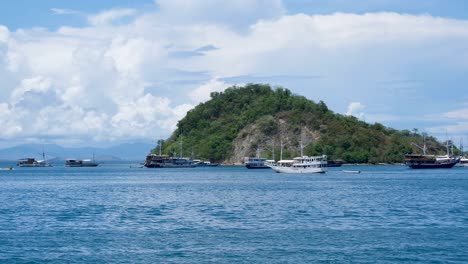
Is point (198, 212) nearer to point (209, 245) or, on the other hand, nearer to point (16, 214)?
point (16, 214)

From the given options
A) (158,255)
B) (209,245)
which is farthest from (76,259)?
(209,245)

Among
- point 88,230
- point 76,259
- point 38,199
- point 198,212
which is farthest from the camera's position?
point 38,199

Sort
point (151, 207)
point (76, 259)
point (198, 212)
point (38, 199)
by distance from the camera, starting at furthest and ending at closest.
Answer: point (38, 199) < point (151, 207) < point (198, 212) < point (76, 259)

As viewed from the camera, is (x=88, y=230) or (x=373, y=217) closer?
(x=88, y=230)

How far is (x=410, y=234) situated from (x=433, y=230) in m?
3.19

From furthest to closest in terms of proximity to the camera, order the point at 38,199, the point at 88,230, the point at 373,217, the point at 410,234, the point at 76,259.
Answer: the point at 38,199, the point at 373,217, the point at 88,230, the point at 410,234, the point at 76,259

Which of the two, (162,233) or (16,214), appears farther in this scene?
(16,214)

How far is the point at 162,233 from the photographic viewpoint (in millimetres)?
51531

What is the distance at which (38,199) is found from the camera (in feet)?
294

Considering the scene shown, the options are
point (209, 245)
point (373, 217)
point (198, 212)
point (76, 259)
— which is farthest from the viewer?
point (198, 212)

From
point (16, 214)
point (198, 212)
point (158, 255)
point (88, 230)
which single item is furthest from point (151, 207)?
point (158, 255)

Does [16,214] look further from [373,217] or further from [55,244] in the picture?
[373,217]

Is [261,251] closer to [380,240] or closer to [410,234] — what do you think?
[380,240]

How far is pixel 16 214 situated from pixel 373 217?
34418 mm
